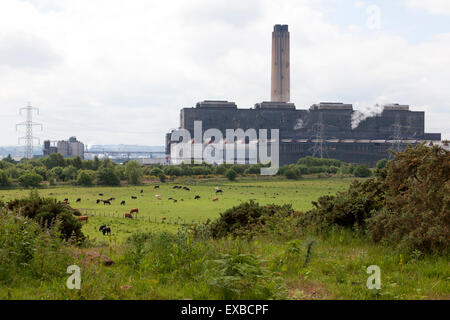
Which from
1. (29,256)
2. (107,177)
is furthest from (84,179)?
(29,256)

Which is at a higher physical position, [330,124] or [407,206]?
[330,124]

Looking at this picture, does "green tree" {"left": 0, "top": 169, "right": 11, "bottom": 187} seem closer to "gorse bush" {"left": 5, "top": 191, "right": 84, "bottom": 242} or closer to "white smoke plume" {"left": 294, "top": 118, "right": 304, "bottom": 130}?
"gorse bush" {"left": 5, "top": 191, "right": 84, "bottom": 242}

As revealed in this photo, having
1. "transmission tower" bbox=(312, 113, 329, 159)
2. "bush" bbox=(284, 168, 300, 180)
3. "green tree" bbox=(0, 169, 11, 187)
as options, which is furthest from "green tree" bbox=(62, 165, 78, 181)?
"transmission tower" bbox=(312, 113, 329, 159)

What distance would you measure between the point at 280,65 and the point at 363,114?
41969mm

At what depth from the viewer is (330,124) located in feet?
555

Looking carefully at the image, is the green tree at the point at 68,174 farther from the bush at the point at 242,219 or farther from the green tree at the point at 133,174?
the bush at the point at 242,219

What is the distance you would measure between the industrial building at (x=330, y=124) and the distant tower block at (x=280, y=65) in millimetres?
8566

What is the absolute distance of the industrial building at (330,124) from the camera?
156 metres

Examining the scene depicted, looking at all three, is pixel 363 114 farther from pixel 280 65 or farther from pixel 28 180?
pixel 28 180
